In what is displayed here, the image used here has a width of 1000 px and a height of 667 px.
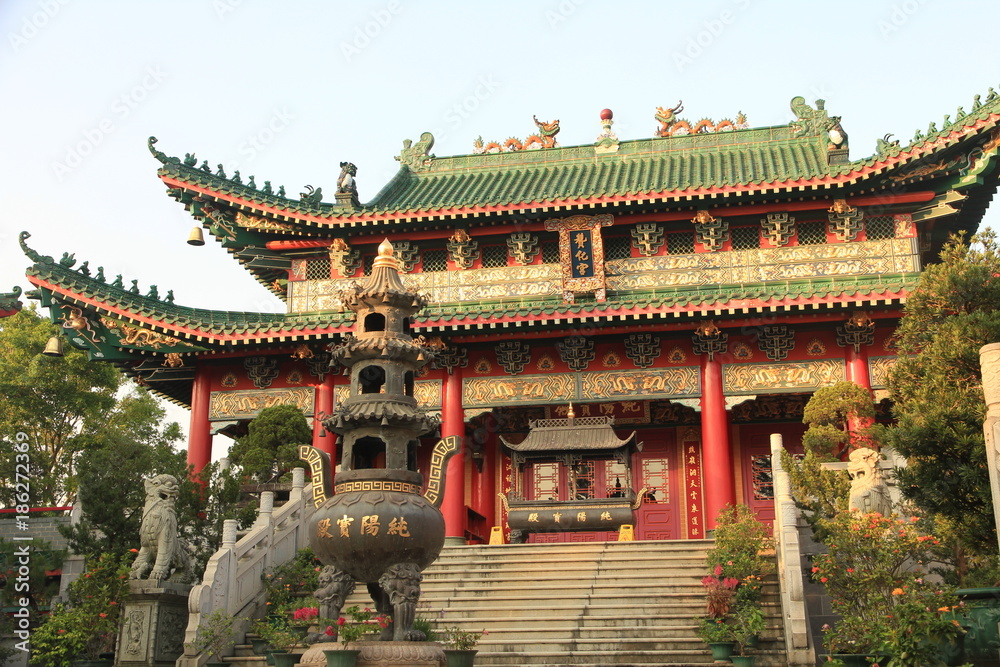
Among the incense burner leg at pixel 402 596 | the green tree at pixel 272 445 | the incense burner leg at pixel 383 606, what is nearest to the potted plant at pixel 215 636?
the incense burner leg at pixel 383 606

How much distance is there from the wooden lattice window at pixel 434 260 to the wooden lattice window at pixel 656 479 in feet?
19.0

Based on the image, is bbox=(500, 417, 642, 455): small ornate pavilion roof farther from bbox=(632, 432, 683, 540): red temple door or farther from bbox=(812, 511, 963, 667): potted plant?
bbox=(812, 511, 963, 667): potted plant

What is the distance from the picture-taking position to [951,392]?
30.8 ft

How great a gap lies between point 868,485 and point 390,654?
6.30 meters

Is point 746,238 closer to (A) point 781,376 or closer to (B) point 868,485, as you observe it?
(A) point 781,376

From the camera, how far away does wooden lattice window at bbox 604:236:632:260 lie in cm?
2038

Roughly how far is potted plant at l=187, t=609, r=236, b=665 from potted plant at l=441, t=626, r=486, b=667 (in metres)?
2.86

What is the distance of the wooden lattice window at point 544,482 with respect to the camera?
20188 mm

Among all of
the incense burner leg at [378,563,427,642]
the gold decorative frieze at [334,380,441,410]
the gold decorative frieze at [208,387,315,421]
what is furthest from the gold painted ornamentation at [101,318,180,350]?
the incense burner leg at [378,563,427,642]

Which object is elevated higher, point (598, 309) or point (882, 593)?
point (598, 309)

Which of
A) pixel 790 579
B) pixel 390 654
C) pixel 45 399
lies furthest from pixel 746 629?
pixel 45 399

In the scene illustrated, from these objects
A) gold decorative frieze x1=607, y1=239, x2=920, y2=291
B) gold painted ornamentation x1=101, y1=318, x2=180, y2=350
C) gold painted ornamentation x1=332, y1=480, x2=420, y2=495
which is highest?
gold decorative frieze x1=607, y1=239, x2=920, y2=291

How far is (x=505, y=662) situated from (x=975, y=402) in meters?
5.93

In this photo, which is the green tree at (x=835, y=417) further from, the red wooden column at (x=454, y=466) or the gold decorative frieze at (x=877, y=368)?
the red wooden column at (x=454, y=466)
